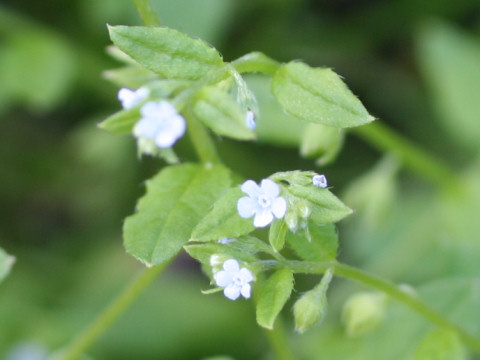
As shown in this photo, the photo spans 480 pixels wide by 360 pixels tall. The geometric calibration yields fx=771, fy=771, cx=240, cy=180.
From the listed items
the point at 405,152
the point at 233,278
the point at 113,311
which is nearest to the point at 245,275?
the point at 233,278

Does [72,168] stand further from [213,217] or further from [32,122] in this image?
[213,217]

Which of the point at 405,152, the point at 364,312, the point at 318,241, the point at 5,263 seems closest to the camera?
the point at 318,241

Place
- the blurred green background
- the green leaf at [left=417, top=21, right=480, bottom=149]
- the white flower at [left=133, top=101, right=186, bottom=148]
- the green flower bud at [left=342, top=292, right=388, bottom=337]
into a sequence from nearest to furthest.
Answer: the white flower at [left=133, top=101, right=186, bottom=148]
the green flower bud at [left=342, top=292, right=388, bottom=337]
the blurred green background
the green leaf at [left=417, top=21, right=480, bottom=149]

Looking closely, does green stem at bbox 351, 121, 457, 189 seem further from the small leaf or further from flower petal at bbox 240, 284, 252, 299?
flower petal at bbox 240, 284, 252, 299

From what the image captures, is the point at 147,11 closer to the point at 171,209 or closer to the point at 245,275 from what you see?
the point at 171,209

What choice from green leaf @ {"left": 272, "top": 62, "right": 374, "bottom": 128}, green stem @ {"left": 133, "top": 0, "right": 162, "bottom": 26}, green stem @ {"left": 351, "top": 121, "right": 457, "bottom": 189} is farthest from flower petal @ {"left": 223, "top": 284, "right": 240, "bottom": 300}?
green stem @ {"left": 351, "top": 121, "right": 457, "bottom": 189}

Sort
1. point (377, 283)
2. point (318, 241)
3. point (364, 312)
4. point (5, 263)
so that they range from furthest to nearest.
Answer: point (364, 312)
point (5, 263)
point (377, 283)
point (318, 241)

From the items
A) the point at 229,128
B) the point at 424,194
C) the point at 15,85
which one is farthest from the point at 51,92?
the point at 229,128
